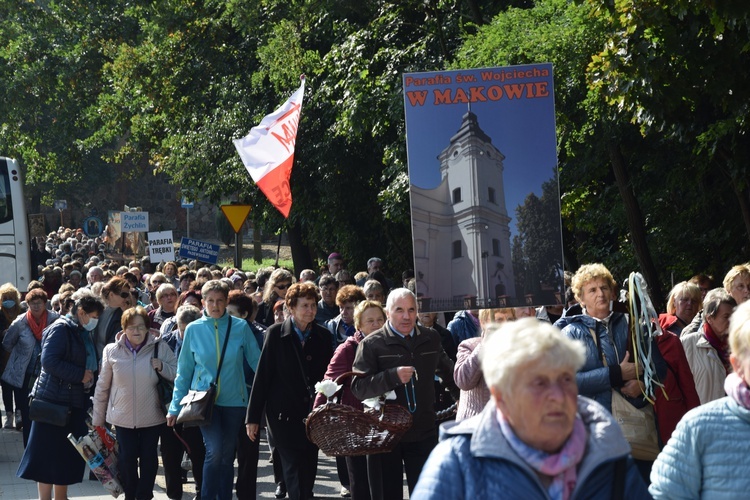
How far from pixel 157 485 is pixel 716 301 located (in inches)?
223

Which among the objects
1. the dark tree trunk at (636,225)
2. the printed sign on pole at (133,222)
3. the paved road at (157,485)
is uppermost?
the printed sign on pole at (133,222)

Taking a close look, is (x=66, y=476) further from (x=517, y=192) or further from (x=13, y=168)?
(x=13, y=168)

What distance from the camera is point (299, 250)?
29797 millimetres

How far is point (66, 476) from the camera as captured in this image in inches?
382

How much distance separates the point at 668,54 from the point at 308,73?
37.5 ft

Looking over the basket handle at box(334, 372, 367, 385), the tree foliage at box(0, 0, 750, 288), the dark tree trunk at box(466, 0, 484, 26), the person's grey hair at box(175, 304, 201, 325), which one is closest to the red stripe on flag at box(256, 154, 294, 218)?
the tree foliage at box(0, 0, 750, 288)

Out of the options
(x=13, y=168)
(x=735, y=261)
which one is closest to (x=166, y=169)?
(x=13, y=168)

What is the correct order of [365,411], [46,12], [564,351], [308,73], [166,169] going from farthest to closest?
[46,12]
[166,169]
[308,73]
[365,411]
[564,351]

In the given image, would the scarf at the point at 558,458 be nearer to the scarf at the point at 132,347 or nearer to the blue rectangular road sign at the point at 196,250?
the scarf at the point at 132,347

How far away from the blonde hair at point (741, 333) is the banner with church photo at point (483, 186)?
146 inches

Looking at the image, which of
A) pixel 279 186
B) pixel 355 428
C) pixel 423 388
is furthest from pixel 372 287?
pixel 355 428

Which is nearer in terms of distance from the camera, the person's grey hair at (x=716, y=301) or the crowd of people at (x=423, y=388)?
the crowd of people at (x=423, y=388)

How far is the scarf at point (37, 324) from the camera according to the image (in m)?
13.0

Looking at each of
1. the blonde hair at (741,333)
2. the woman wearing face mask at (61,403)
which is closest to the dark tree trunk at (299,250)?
the woman wearing face mask at (61,403)
